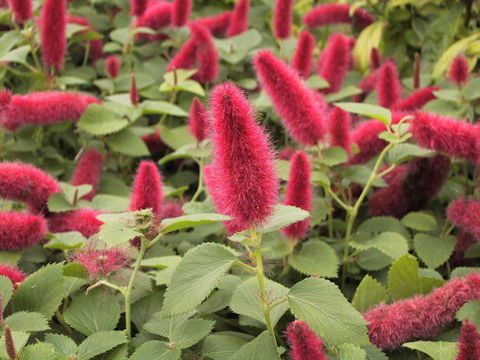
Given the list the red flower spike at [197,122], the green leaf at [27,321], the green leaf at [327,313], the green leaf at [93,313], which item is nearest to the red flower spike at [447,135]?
the red flower spike at [197,122]

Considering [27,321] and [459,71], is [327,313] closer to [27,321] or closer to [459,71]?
[27,321]

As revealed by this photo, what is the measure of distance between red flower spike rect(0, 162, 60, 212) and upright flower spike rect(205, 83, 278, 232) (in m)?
0.60

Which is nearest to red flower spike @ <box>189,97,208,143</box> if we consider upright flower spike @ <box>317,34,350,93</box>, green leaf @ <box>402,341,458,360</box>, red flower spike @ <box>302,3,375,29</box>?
upright flower spike @ <box>317,34,350,93</box>

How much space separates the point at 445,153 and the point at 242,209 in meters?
0.66

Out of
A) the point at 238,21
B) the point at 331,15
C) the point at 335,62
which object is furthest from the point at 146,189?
the point at 331,15

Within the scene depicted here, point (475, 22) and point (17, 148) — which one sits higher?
point (475, 22)

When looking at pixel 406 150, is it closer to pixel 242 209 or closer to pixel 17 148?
pixel 242 209

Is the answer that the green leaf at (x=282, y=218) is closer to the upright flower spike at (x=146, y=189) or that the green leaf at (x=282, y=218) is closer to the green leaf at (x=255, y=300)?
the green leaf at (x=255, y=300)

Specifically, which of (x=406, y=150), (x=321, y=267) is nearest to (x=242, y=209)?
(x=321, y=267)

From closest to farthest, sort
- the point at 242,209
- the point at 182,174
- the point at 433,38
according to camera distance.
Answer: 1. the point at 242,209
2. the point at 182,174
3. the point at 433,38

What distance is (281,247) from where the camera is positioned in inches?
48.8

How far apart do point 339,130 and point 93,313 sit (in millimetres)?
683

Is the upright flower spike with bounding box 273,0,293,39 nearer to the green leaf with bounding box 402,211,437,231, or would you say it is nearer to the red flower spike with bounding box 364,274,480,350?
the green leaf with bounding box 402,211,437,231

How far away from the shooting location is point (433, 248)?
1.32m
